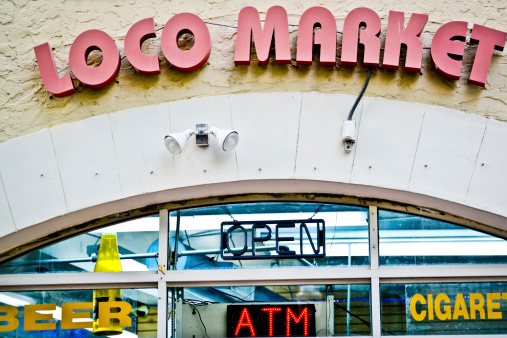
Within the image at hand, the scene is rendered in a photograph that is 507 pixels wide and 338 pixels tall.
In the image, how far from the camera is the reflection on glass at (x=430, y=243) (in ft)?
19.8

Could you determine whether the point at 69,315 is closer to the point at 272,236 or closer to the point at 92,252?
the point at 92,252

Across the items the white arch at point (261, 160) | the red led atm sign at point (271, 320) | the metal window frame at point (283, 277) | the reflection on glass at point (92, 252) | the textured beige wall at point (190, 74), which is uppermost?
the textured beige wall at point (190, 74)

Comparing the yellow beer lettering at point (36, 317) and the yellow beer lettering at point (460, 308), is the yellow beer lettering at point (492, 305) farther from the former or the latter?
the yellow beer lettering at point (36, 317)

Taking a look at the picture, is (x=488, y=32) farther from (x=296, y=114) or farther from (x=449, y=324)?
(x=449, y=324)

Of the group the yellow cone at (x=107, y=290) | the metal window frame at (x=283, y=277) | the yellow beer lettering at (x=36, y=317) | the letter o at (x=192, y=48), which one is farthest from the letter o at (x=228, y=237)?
the yellow beer lettering at (x=36, y=317)

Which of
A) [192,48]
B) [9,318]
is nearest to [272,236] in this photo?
[192,48]

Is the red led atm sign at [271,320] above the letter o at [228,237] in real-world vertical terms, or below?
below

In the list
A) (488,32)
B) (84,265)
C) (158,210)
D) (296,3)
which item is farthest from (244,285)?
(488,32)

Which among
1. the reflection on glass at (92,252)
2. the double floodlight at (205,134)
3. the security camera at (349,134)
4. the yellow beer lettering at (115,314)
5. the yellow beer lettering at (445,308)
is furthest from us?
the reflection on glass at (92,252)

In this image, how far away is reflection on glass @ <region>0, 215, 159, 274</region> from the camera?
6188mm

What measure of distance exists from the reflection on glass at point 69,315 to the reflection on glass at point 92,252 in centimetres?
22

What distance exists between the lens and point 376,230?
608cm

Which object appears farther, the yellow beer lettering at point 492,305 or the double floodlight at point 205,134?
the yellow beer lettering at point 492,305

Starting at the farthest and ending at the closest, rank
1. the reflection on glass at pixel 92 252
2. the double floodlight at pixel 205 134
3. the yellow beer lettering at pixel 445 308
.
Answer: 1. the reflection on glass at pixel 92 252
2. the yellow beer lettering at pixel 445 308
3. the double floodlight at pixel 205 134
